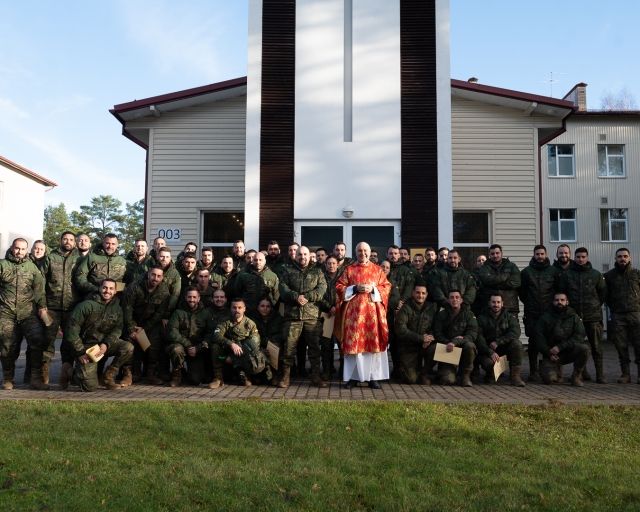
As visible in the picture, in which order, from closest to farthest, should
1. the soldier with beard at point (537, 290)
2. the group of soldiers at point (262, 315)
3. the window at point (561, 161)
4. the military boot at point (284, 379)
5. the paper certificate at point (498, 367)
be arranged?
the group of soldiers at point (262, 315)
the military boot at point (284, 379)
the paper certificate at point (498, 367)
the soldier with beard at point (537, 290)
the window at point (561, 161)

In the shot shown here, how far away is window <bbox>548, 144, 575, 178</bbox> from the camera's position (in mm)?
30953

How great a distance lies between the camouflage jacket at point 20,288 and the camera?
8.82 meters

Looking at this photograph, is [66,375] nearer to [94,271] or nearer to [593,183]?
[94,271]

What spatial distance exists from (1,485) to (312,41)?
11.3 meters

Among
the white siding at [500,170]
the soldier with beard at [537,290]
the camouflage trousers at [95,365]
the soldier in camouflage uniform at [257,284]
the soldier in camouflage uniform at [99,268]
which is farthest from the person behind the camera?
the white siding at [500,170]

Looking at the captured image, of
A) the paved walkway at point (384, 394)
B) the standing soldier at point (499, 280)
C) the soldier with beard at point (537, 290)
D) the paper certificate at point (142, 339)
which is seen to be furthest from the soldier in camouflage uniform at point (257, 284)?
the soldier with beard at point (537, 290)

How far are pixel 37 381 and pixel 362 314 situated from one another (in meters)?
4.69

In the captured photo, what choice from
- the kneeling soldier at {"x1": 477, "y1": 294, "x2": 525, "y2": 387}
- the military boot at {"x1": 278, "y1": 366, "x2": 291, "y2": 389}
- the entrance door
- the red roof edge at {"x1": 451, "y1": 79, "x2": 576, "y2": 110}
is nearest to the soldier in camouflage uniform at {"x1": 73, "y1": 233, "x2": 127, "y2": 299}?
the military boot at {"x1": 278, "y1": 366, "x2": 291, "y2": 389}

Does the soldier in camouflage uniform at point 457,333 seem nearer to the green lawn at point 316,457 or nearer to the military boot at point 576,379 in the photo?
the military boot at point 576,379

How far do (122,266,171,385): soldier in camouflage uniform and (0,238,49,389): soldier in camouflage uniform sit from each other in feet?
3.91

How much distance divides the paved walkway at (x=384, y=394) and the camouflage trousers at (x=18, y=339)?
0.40 meters

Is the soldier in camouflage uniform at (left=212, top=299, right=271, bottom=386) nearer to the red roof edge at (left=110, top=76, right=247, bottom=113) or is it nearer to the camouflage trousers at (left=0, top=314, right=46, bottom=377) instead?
the camouflage trousers at (left=0, top=314, right=46, bottom=377)

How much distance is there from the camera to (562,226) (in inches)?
1219

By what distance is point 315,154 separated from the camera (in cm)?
1369
